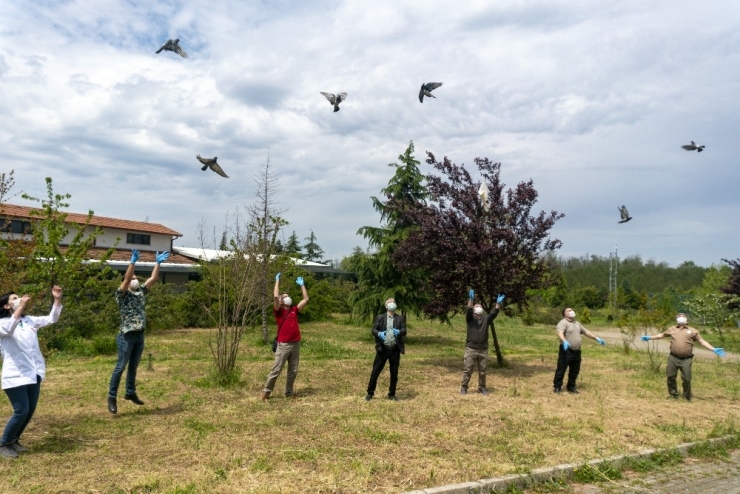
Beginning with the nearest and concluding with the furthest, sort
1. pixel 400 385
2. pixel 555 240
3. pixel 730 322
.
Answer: pixel 400 385, pixel 555 240, pixel 730 322

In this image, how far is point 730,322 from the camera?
19.3m

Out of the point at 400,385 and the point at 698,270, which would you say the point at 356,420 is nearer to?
the point at 400,385

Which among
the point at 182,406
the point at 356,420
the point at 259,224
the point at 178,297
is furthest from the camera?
the point at 178,297

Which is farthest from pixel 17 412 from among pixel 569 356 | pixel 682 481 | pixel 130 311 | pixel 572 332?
pixel 572 332

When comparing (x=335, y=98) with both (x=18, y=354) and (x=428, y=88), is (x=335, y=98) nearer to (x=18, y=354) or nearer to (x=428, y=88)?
(x=428, y=88)

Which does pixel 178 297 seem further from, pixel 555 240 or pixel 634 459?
pixel 634 459

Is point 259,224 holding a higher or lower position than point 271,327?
higher

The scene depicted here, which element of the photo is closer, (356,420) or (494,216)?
(356,420)

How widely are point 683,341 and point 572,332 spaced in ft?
6.06

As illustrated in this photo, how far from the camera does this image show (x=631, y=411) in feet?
27.0

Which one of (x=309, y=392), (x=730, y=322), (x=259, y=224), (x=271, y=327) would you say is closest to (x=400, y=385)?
(x=309, y=392)

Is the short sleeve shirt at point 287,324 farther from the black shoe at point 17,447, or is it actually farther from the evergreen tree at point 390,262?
the evergreen tree at point 390,262

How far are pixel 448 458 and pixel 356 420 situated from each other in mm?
1798

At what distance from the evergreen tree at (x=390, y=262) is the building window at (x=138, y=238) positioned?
17261 millimetres
